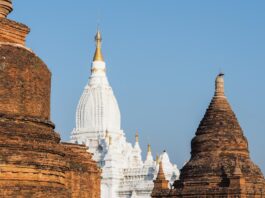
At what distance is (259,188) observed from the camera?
101ft

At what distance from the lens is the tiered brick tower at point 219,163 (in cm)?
2997

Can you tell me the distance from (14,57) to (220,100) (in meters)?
16.1

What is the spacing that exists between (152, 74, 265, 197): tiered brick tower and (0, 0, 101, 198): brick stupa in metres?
11.8

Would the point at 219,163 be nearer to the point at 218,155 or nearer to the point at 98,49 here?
the point at 218,155

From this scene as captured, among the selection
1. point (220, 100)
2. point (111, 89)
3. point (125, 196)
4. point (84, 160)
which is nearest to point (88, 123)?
point (111, 89)

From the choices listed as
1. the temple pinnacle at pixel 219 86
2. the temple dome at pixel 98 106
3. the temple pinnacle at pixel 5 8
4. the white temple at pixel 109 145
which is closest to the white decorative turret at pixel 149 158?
the white temple at pixel 109 145

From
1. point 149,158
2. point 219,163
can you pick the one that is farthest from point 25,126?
point 149,158

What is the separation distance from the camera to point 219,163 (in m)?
31.5

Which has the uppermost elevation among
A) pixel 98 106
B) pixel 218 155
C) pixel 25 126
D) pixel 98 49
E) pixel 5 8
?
pixel 98 49

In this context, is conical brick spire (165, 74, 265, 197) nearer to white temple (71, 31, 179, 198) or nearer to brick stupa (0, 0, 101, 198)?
brick stupa (0, 0, 101, 198)

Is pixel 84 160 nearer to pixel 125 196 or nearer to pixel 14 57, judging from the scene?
pixel 14 57

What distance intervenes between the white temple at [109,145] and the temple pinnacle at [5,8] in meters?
60.5

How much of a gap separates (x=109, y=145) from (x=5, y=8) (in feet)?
213

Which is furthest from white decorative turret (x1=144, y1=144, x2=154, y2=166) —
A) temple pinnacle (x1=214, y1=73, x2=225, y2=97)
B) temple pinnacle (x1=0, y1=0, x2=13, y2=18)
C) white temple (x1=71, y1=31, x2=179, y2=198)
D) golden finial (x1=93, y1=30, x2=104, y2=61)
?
temple pinnacle (x1=0, y1=0, x2=13, y2=18)
